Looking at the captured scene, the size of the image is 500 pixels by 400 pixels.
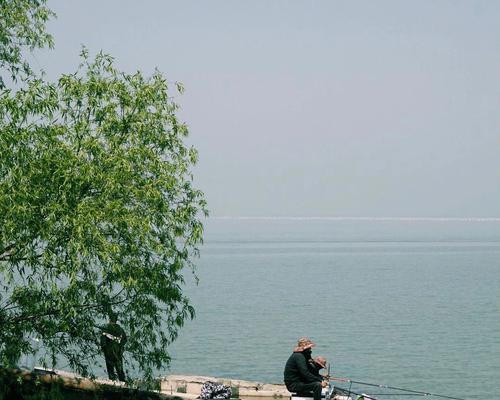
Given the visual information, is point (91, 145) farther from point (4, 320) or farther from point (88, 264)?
point (4, 320)

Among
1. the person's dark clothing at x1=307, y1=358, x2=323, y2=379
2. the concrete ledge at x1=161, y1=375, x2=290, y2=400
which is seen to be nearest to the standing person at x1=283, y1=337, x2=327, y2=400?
the person's dark clothing at x1=307, y1=358, x2=323, y2=379

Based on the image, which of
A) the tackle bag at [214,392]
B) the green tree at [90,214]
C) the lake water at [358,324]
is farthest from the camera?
the lake water at [358,324]

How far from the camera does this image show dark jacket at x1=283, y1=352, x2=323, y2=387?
706 inches

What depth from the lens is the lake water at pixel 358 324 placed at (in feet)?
125

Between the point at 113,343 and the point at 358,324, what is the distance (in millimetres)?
39098

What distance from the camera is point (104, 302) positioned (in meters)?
17.1

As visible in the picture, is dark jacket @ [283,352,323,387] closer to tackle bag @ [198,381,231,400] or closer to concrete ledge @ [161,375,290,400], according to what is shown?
tackle bag @ [198,381,231,400]

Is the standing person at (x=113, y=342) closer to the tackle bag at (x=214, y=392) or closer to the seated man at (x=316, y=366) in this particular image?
the tackle bag at (x=214, y=392)

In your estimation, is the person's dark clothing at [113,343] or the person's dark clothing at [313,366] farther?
the person's dark clothing at [313,366]

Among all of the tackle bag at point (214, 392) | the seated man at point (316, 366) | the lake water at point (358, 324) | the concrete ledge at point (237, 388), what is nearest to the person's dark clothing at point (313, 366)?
the seated man at point (316, 366)

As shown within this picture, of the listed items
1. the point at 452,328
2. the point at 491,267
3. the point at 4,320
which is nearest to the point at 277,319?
the point at 452,328

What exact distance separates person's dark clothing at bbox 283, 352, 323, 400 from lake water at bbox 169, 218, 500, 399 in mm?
15115

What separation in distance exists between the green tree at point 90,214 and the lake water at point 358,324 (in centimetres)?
1706

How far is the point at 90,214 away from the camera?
52.1ft
